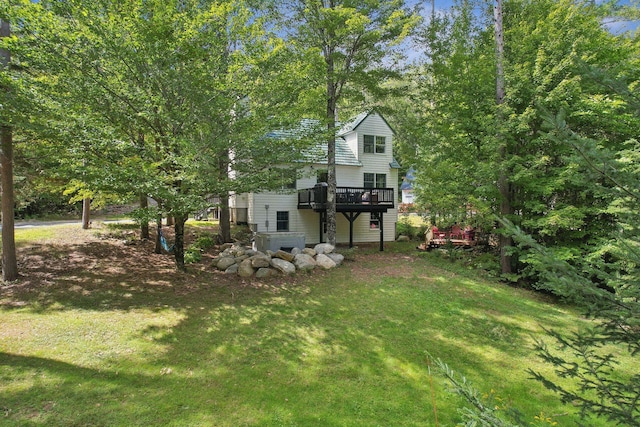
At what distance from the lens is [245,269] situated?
9891 millimetres

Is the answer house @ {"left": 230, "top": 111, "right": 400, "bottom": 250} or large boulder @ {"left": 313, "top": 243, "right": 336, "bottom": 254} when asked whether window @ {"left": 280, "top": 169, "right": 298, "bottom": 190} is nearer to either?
large boulder @ {"left": 313, "top": 243, "right": 336, "bottom": 254}

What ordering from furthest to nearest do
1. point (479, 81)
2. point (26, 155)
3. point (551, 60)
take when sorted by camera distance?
point (479, 81) < point (551, 60) < point (26, 155)

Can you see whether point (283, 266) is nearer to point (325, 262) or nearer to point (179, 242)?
point (325, 262)

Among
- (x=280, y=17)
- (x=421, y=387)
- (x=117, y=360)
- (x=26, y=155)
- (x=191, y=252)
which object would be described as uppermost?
(x=280, y=17)

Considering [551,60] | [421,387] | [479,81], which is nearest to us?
[421,387]

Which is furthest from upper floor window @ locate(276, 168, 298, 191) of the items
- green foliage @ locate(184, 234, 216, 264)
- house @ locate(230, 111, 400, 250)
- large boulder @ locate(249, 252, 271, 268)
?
house @ locate(230, 111, 400, 250)

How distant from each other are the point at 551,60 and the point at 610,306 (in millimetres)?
11701

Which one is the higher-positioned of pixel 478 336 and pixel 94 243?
pixel 94 243

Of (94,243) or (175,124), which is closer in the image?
(175,124)

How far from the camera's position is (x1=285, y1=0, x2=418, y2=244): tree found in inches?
445

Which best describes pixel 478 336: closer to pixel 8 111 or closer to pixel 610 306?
pixel 610 306

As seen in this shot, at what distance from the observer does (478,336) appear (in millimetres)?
6820

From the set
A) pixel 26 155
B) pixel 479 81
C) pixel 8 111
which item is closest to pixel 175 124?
pixel 8 111

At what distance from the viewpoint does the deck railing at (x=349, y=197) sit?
14837 mm
